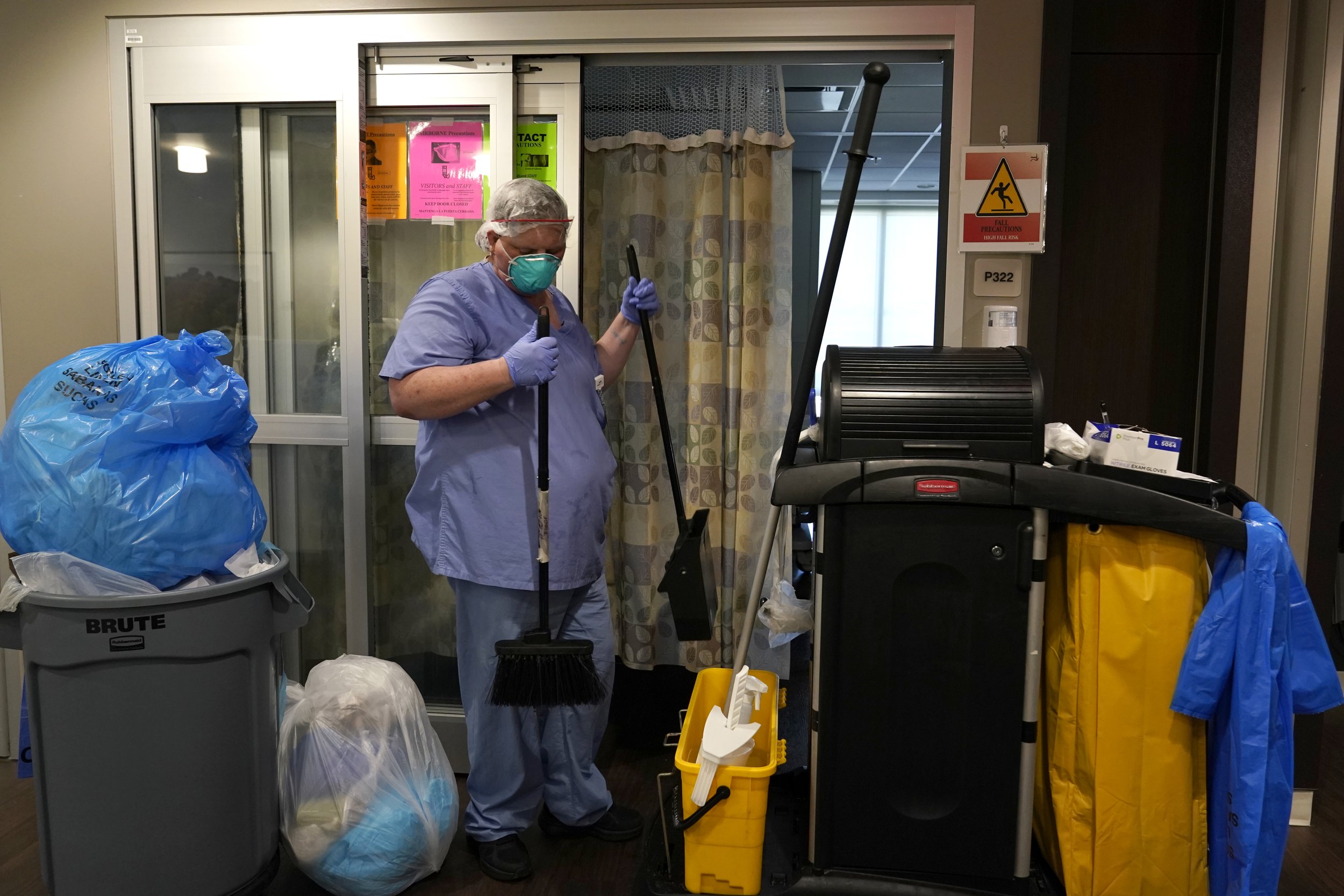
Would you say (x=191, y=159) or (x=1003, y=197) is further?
(x=191, y=159)

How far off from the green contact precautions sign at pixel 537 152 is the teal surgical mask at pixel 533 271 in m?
0.51

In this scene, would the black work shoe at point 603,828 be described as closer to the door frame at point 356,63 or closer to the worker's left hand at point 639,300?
the door frame at point 356,63

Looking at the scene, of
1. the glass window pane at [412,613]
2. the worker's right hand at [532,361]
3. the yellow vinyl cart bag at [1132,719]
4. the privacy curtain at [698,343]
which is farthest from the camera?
the privacy curtain at [698,343]

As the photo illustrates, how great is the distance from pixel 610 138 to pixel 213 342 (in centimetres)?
148

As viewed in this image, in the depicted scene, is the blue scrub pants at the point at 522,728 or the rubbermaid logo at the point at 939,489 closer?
the rubbermaid logo at the point at 939,489

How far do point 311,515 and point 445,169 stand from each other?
1044 millimetres

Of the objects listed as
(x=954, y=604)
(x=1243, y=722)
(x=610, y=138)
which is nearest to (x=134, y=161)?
(x=610, y=138)

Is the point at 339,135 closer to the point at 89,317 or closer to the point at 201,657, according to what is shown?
the point at 89,317

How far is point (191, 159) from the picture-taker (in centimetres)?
243

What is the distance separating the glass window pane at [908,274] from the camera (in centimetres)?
756

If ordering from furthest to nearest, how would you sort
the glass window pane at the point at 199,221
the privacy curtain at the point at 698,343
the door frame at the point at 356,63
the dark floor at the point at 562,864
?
the privacy curtain at the point at 698,343 < the glass window pane at the point at 199,221 < the door frame at the point at 356,63 < the dark floor at the point at 562,864

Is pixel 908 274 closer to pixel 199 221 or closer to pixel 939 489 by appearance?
pixel 199 221

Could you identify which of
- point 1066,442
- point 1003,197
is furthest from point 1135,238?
point 1066,442

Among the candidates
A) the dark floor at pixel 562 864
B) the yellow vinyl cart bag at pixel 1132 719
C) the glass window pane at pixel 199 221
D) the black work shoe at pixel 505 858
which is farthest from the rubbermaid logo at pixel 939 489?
the glass window pane at pixel 199 221
